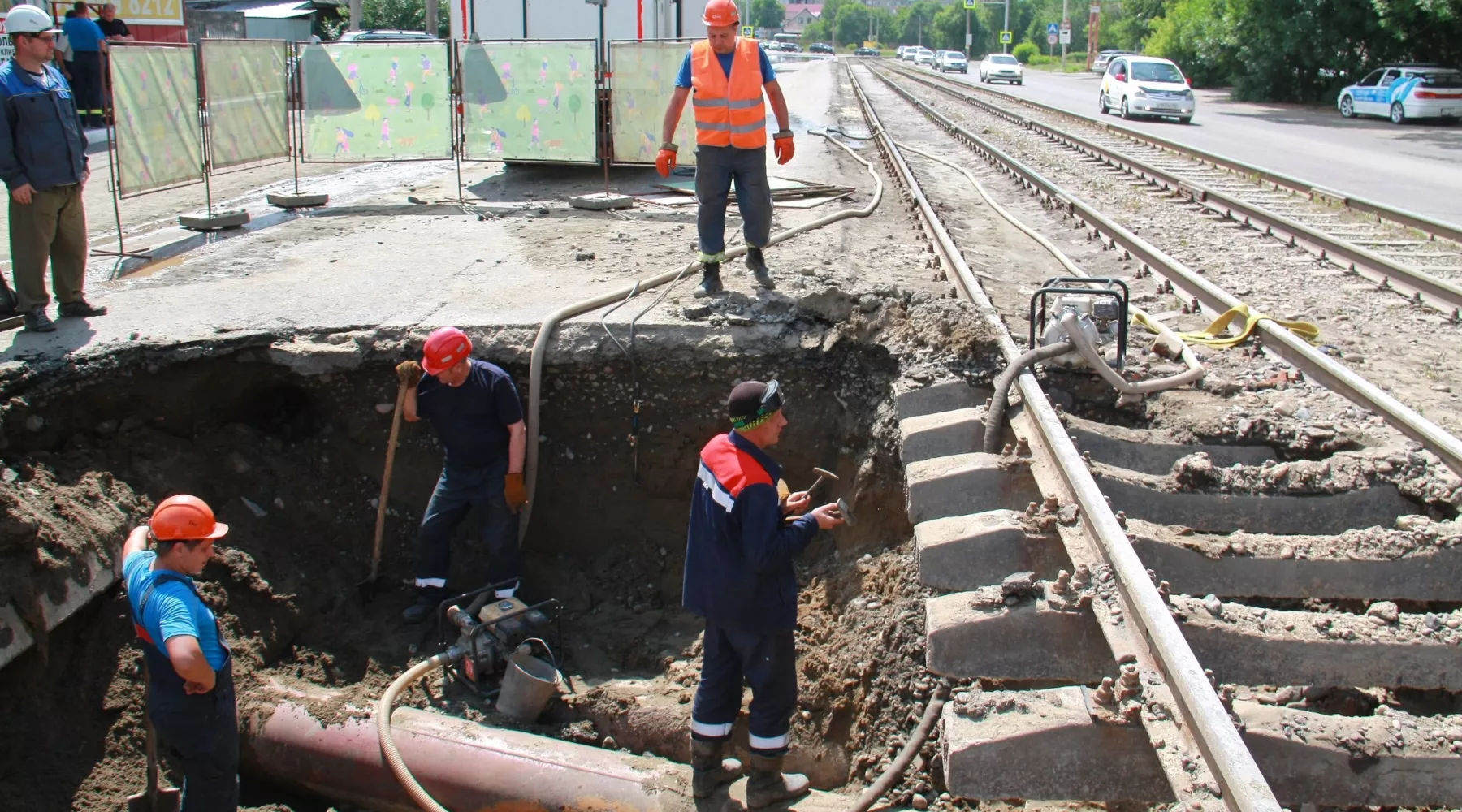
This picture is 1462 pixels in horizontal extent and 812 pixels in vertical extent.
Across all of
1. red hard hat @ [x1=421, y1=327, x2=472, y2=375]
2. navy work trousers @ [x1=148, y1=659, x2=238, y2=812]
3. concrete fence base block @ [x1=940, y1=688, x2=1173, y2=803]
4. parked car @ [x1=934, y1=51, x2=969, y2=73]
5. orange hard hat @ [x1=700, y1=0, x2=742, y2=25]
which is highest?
parked car @ [x1=934, y1=51, x2=969, y2=73]

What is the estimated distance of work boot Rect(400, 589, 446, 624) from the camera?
245 inches

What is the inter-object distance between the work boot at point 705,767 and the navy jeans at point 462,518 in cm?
206

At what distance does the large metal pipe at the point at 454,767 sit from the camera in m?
4.58

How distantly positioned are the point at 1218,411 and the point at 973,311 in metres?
1.52

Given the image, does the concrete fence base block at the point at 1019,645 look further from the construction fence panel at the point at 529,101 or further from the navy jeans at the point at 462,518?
the construction fence panel at the point at 529,101

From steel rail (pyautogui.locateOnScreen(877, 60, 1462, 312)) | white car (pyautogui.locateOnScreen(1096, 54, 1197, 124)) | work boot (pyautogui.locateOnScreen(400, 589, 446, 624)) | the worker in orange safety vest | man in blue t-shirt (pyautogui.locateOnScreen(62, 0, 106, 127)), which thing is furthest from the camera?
white car (pyautogui.locateOnScreen(1096, 54, 1197, 124))

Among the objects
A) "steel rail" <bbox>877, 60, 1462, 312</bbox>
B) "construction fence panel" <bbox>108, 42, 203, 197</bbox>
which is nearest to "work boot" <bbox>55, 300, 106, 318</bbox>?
"construction fence panel" <bbox>108, 42, 203, 197</bbox>

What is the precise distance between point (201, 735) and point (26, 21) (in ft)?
15.1

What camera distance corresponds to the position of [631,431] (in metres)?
6.73

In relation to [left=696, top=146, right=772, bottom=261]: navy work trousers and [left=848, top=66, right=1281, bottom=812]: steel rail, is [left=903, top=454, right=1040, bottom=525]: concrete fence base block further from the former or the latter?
[left=696, top=146, right=772, bottom=261]: navy work trousers

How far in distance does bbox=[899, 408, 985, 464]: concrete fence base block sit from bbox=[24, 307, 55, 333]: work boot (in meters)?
4.99

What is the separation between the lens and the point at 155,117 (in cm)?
1016

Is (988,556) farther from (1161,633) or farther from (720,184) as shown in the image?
(720,184)

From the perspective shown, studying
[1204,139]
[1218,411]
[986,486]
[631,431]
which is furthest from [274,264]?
[1204,139]
